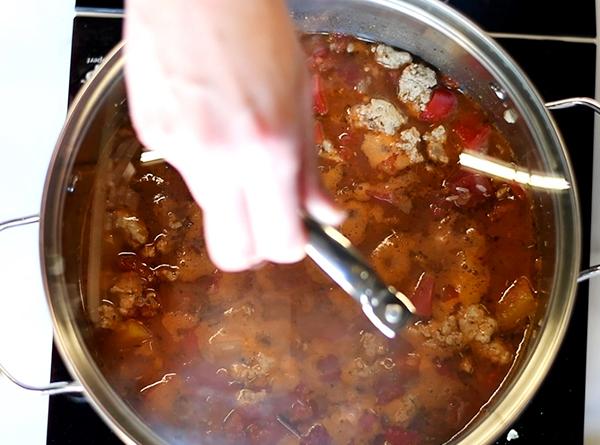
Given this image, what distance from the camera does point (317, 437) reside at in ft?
2.95

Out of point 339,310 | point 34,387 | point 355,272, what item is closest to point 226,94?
point 355,272

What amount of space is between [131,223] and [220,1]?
49 cm

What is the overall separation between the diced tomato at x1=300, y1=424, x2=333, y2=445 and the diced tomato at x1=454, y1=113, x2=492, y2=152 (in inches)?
15.6

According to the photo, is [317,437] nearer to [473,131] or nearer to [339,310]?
[339,310]

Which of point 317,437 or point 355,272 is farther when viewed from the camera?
point 317,437

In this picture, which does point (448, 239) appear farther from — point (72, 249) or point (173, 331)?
point (72, 249)

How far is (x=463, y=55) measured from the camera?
0.94m

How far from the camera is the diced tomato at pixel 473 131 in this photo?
0.98 meters

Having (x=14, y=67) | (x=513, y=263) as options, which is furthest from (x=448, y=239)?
(x=14, y=67)

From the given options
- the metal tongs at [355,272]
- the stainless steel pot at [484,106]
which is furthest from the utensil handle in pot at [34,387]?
the metal tongs at [355,272]

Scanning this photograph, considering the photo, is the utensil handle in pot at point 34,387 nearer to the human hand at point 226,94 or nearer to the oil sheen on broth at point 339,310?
the oil sheen on broth at point 339,310

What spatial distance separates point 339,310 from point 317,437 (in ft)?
0.50

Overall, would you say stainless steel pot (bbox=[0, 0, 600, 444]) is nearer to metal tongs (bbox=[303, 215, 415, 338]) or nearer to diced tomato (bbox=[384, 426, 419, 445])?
diced tomato (bbox=[384, 426, 419, 445])

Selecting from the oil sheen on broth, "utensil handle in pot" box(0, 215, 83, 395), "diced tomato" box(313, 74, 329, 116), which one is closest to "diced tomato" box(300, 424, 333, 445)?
the oil sheen on broth
